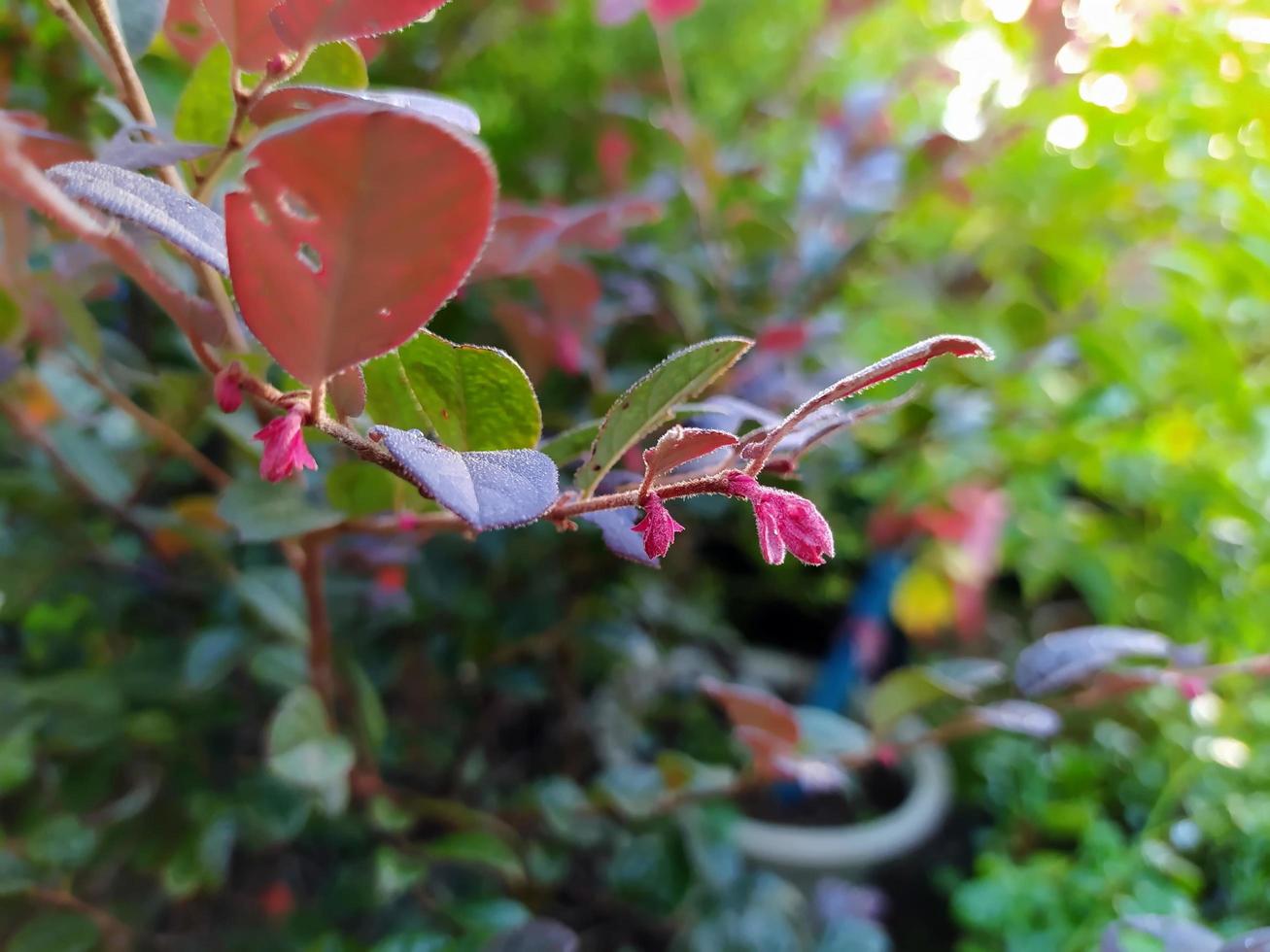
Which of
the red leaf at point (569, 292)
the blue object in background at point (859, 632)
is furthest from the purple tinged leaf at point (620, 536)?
the blue object in background at point (859, 632)

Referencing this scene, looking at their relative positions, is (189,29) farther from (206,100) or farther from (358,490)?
(358,490)

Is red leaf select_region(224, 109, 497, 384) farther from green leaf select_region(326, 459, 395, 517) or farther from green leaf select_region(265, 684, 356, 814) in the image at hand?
green leaf select_region(265, 684, 356, 814)

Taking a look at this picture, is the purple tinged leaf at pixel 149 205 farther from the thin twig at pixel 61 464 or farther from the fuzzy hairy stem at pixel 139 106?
the thin twig at pixel 61 464

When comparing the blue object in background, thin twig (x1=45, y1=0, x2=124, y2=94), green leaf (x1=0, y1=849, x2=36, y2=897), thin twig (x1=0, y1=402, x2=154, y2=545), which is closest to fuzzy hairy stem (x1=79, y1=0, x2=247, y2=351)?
thin twig (x1=45, y1=0, x2=124, y2=94)

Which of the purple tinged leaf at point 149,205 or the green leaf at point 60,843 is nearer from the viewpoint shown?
the purple tinged leaf at point 149,205

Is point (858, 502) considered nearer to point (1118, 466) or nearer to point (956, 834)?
point (1118, 466)

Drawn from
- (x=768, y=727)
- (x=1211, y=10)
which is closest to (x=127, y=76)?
(x=768, y=727)

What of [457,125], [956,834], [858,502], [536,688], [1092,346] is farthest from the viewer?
[956,834]
